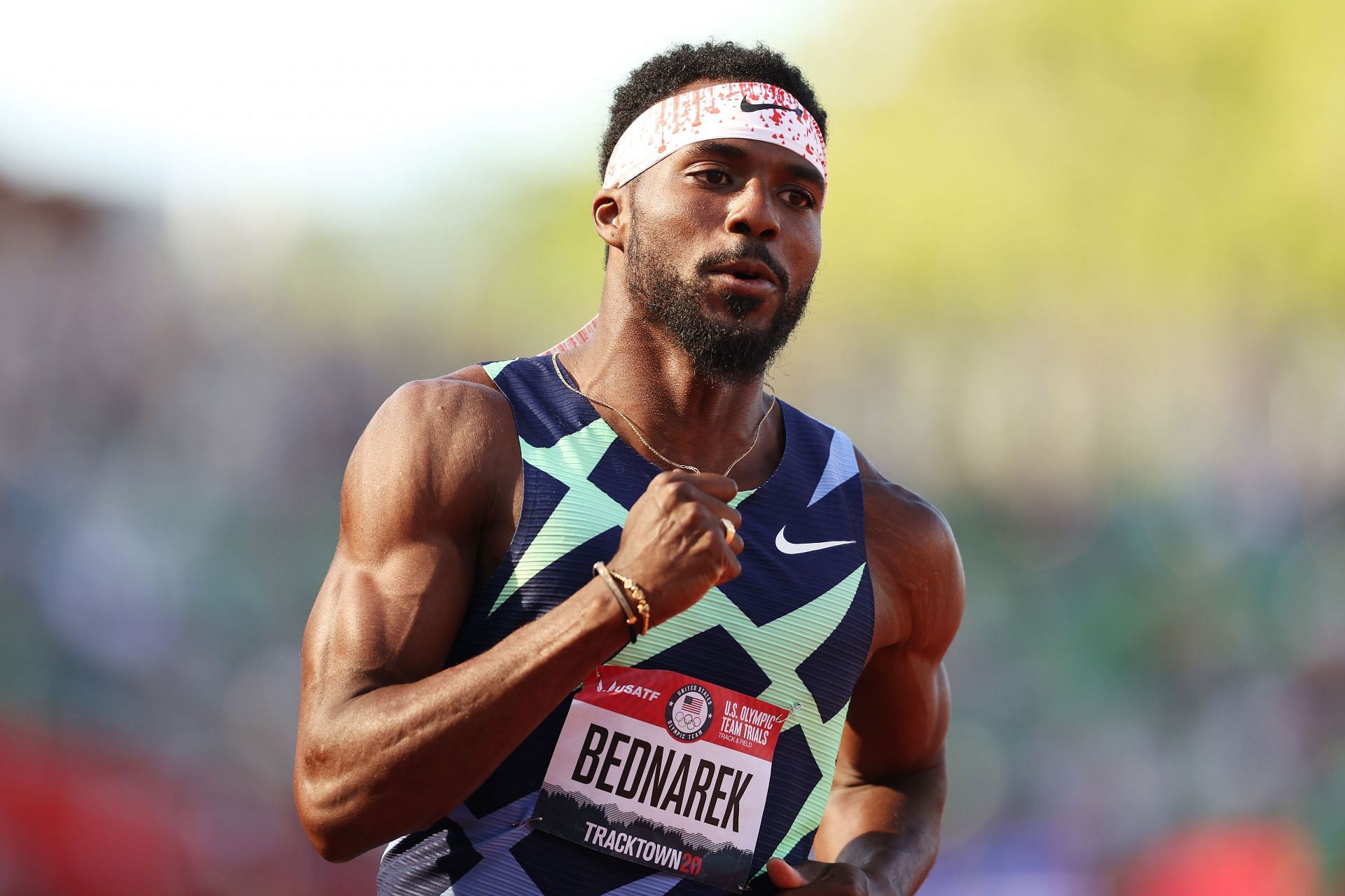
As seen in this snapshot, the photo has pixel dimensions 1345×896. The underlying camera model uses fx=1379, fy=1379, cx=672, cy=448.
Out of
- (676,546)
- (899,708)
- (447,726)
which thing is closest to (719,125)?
(676,546)

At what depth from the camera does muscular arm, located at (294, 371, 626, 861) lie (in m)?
2.23

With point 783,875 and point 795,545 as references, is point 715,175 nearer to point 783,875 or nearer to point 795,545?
point 795,545

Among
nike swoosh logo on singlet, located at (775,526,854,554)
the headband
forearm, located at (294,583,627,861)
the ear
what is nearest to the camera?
forearm, located at (294,583,627,861)

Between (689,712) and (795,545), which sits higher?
(795,545)

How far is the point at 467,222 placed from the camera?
9883 millimetres

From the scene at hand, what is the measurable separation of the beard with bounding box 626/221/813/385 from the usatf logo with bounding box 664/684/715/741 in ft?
2.41

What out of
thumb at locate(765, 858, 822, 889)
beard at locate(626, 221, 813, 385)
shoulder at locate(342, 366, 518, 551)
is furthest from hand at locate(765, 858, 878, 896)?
beard at locate(626, 221, 813, 385)

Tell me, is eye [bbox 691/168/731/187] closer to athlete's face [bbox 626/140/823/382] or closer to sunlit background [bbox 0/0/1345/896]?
athlete's face [bbox 626/140/823/382]

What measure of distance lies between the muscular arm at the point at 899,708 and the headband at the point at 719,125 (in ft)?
2.61

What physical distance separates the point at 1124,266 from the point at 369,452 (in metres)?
9.02

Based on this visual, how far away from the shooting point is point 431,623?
2439mm

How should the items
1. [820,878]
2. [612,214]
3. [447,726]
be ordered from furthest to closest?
[612,214]
[820,878]
[447,726]

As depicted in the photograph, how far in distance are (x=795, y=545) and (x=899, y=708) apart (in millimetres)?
594

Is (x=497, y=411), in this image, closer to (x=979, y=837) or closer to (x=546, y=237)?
(x=979, y=837)
